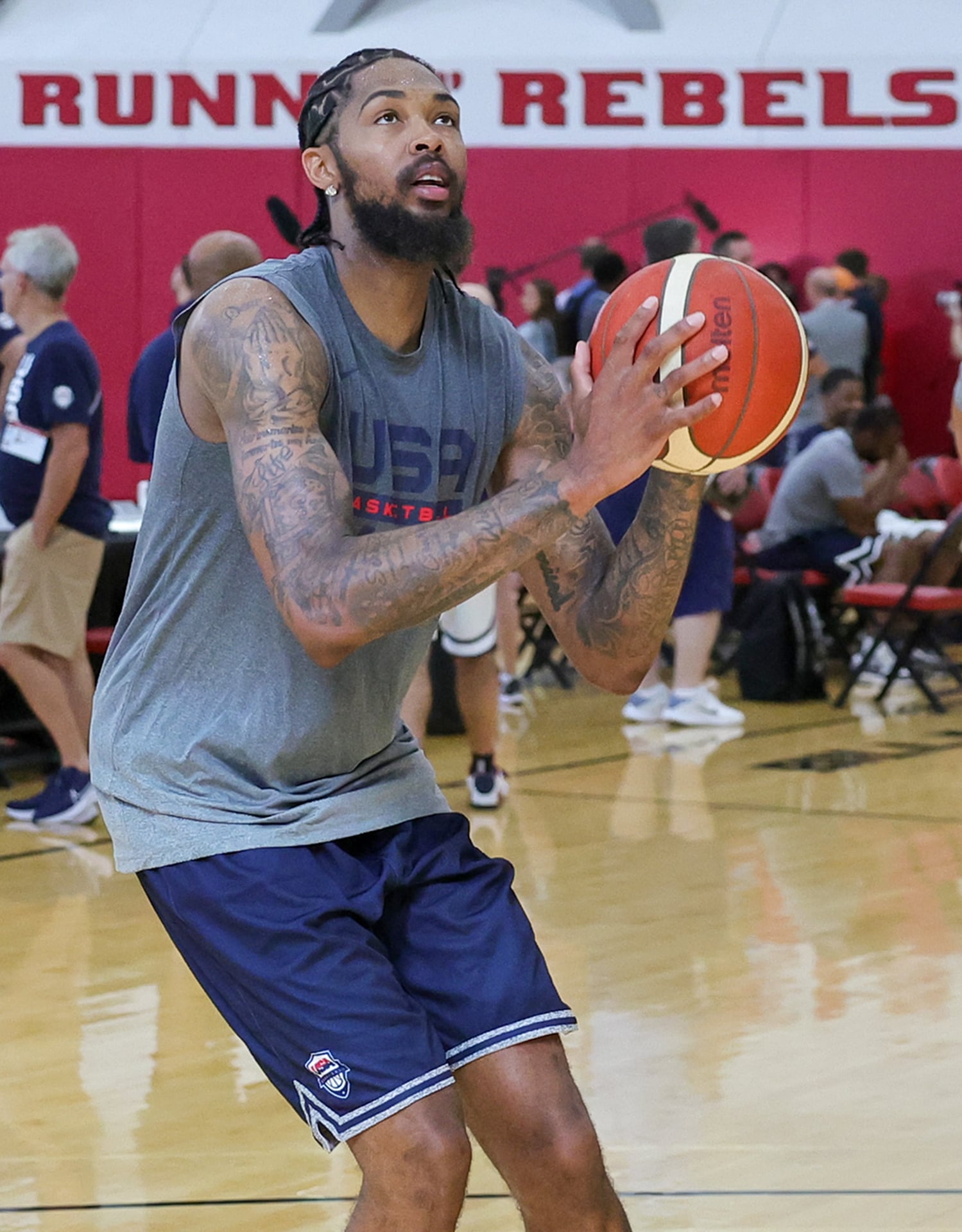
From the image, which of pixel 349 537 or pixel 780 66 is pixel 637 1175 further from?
pixel 780 66

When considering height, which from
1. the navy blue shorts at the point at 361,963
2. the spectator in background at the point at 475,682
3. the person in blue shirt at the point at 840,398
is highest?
the person in blue shirt at the point at 840,398

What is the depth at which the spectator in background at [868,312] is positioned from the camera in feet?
45.9

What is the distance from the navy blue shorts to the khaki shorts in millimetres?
4327

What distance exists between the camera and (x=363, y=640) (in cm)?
226

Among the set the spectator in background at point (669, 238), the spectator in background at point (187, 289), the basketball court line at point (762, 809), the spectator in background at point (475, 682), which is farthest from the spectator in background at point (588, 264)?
the spectator in background at point (187, 289)

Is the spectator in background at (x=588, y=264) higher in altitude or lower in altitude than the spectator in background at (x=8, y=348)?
higher

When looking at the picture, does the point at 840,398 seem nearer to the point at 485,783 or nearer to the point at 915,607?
the point at 915,607

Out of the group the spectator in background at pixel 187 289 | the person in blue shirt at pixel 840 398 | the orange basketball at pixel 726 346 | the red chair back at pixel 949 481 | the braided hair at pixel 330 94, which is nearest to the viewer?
the orange basketball at pixel 726 346

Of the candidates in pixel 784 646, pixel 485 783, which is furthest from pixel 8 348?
pixel 784 646

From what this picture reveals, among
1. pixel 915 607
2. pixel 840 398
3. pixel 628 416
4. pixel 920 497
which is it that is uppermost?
pixel 628 416

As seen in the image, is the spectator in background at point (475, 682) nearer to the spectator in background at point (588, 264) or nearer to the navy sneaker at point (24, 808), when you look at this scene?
the navy sneaker at point (24, 808)

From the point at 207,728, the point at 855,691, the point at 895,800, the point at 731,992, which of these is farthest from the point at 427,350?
the point at 855,691

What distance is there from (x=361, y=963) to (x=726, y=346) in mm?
879

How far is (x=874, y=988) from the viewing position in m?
4.89
